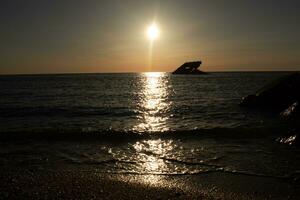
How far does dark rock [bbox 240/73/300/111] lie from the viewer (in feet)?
73.9

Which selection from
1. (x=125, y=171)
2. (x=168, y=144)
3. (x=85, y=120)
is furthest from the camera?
(x=85, y=120)

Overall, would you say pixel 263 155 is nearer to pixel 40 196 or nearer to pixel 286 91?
pixel 40 196

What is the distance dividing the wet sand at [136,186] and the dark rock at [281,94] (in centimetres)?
1578

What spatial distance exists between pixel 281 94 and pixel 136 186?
1823cm

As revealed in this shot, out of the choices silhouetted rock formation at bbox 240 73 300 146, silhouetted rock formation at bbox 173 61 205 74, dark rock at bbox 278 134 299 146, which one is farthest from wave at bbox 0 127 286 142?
silhouetted rock formation at bbox 173 61 205 74

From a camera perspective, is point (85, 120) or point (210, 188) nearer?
point (210, 188)

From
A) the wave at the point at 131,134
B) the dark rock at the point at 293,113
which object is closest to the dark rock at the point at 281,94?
the dark rock at the point at 293,113

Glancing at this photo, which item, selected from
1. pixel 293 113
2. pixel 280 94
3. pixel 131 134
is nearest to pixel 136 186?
pixel 131 134

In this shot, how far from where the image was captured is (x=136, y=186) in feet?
24.5

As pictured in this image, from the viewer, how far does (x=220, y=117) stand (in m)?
19.8

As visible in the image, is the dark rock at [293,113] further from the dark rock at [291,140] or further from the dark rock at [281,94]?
the dark rock at [291,140]

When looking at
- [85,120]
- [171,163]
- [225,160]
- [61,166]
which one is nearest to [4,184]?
[61,166]

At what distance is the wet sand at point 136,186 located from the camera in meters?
6.84

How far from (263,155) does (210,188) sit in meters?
3.74
